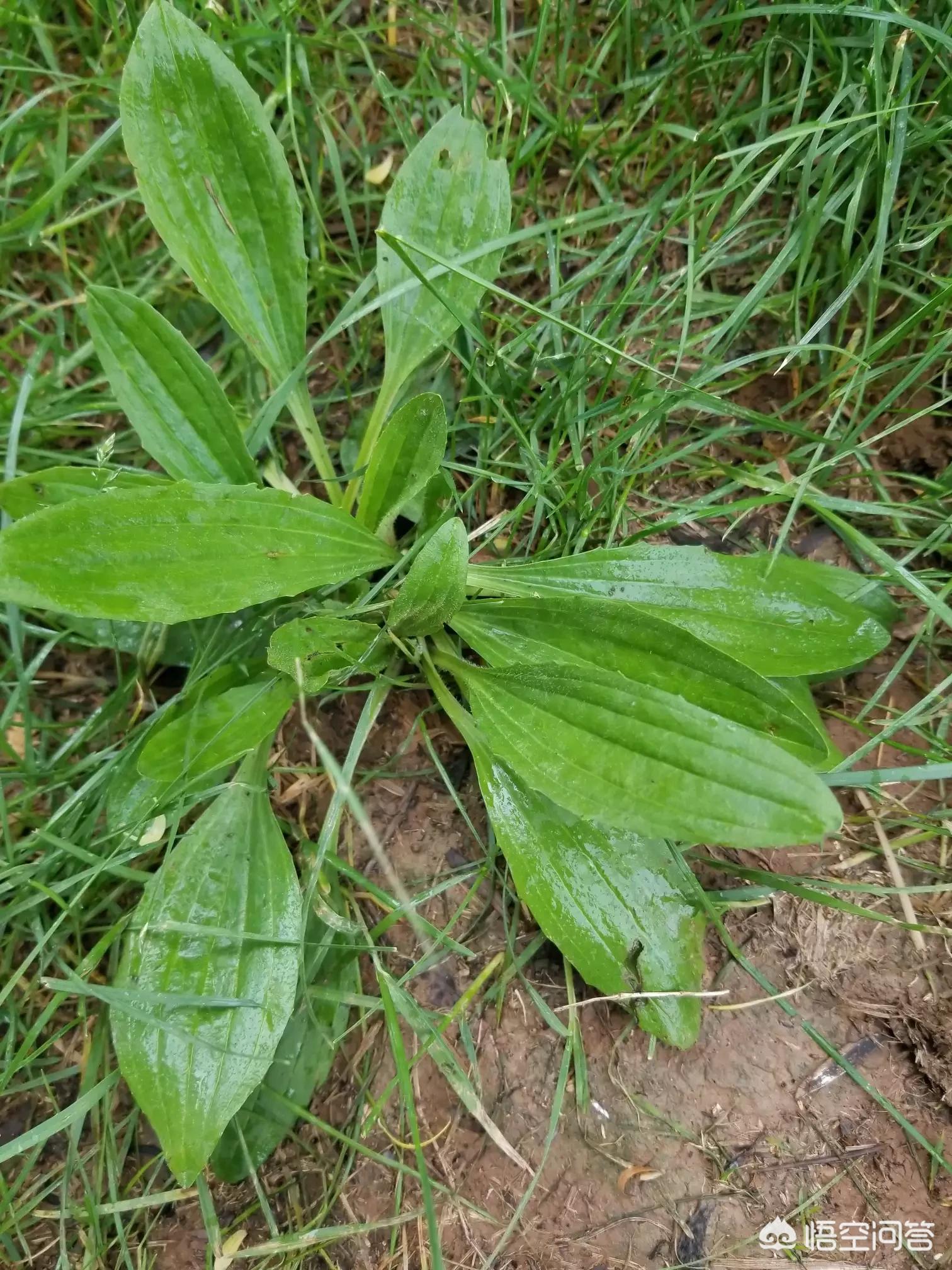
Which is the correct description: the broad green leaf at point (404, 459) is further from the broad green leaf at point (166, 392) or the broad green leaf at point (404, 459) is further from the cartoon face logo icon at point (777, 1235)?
the cartoon face logo icon at point (777, 1235)

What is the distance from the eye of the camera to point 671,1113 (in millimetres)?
1389

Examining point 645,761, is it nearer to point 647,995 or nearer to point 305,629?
point 647,995

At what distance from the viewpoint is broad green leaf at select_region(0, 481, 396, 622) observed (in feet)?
4.00

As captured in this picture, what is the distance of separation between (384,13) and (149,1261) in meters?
2.38

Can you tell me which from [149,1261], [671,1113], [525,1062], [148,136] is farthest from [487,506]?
[149,1261]

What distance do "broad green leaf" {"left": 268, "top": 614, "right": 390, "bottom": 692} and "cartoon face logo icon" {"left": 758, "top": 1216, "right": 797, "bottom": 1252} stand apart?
1.07m

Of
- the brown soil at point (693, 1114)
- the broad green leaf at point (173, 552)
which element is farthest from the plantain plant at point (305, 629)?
the brown soil at point (693, 1114)

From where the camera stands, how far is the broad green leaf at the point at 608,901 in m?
1.35

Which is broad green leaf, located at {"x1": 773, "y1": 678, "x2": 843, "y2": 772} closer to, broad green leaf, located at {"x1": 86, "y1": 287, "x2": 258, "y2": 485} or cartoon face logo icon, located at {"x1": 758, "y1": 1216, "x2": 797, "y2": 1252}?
cartoon face logo icon, located at {"x1": 758, "y1": 1216, "x2": 797, "y2": 1252}

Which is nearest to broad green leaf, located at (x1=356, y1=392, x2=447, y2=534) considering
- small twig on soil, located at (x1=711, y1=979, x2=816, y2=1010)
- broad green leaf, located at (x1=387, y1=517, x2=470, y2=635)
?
broad green leaf, located at (x1=387, y1=517, x2=470, y2=635)

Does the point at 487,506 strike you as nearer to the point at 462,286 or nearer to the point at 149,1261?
the point at 462,286

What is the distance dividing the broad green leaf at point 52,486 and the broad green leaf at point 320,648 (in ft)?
1.17

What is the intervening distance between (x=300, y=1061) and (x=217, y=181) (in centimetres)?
150

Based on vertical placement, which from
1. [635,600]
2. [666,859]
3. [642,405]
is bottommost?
[666,859]
